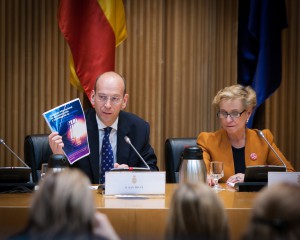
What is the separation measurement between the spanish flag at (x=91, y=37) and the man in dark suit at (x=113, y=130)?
846 millimetres

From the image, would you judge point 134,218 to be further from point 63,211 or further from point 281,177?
point 63,211

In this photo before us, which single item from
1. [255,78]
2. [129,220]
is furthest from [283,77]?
[129,220]

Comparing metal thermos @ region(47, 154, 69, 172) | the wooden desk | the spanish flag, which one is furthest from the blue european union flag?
the wooden desk

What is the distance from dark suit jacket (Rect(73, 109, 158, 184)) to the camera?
4242 mm

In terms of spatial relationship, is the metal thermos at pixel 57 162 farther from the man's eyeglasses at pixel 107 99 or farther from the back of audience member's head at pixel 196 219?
the back of audience member's head at pixel 196 219

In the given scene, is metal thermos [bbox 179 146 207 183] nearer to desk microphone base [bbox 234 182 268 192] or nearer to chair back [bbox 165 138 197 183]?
desk microphone base [bbox 234 182 268 192]

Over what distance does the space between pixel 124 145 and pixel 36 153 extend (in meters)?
0.61

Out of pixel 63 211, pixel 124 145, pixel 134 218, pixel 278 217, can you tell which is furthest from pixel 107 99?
pixel 278 217

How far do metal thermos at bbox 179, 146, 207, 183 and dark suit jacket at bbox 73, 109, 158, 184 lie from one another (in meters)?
0.76

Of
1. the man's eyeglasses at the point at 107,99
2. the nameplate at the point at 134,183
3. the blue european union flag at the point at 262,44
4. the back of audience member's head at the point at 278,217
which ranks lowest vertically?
the nameplate at the point at 134,183

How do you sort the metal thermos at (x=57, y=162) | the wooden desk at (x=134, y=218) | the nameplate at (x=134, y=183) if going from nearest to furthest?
the wooden desk at (x=134, y=218) < the nameplate at (x=134, y=183) < the metal thermos at (x=57, y=162)

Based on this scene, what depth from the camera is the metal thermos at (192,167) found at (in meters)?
3.53

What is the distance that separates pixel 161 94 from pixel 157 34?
1.74ft

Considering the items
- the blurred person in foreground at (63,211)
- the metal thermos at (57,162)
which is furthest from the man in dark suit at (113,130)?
the blurred person in foreground at (63,211)
